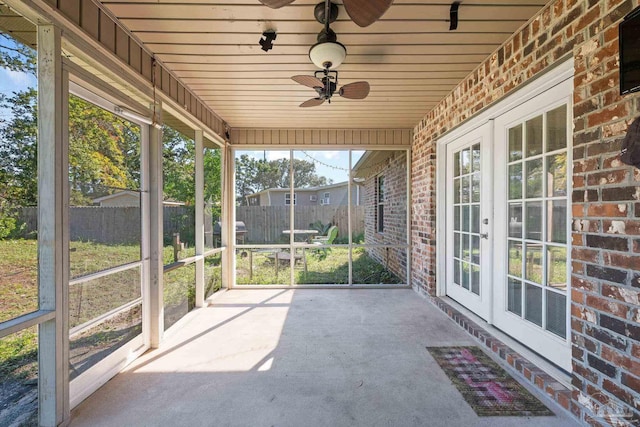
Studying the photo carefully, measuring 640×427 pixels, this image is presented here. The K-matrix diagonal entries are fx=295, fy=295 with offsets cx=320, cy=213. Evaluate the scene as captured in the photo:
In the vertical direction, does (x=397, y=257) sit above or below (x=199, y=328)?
above

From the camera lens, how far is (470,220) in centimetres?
331

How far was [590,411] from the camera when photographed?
1680 millimetres

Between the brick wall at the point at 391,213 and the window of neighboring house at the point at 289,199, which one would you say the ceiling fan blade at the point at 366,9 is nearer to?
the window of neighboring house at the point at 289,199

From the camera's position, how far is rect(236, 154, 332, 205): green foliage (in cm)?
496

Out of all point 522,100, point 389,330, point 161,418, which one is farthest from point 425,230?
point 161,418

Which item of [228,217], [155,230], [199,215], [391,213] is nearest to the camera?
[155,230]

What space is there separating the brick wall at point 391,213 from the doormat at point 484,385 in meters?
2.45

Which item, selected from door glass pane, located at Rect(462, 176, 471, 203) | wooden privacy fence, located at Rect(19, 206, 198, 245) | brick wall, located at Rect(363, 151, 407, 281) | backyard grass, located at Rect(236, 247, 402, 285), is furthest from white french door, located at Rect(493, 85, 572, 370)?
wooden privacy fence, located at Rect(19, 206, 198, 245)

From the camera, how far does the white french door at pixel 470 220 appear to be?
2.95 meters

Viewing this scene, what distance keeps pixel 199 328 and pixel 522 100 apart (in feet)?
12.4

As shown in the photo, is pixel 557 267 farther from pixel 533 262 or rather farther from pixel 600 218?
pixel 600 218

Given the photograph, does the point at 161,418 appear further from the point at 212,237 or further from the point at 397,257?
the point at 397,257

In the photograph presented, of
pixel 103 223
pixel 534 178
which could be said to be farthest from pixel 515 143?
pixel 103 223

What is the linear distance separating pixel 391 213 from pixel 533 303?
10.5ft
